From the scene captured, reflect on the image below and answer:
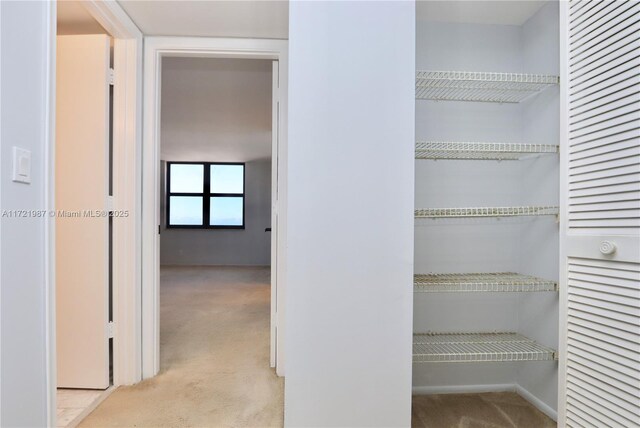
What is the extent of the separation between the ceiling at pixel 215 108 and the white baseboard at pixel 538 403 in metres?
3.12

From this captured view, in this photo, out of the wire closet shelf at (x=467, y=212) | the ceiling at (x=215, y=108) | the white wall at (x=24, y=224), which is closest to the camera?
the white wall at (x=24, y=224)

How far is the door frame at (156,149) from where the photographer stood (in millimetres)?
2314

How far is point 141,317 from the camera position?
2324 millimetres

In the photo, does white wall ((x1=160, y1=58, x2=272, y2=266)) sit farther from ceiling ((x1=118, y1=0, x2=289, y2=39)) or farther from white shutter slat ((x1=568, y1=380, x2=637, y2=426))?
white shutter slat ((x1=568, y1=380, x2=637, y2=426))

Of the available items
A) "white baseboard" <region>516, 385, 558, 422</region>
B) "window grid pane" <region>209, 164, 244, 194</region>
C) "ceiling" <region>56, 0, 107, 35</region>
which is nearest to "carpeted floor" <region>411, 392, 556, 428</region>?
"white baseboard" <region>516, 385, 558, 422</region>

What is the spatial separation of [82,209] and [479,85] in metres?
2.40

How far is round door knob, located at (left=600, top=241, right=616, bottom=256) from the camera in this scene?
4.24 ft

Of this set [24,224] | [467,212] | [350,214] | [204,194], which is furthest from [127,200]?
[204,194]

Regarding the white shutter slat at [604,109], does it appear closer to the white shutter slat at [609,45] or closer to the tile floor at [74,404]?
the white shutter slat at [609,45]

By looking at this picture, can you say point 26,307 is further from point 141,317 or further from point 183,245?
point 183,245

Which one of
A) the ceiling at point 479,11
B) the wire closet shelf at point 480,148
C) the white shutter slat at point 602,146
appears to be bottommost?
the white shutter slat at point 602,146

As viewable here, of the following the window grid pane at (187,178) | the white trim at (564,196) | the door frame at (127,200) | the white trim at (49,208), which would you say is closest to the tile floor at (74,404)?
the door frame at (127,200)

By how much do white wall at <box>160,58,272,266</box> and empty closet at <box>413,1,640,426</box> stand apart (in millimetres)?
1871

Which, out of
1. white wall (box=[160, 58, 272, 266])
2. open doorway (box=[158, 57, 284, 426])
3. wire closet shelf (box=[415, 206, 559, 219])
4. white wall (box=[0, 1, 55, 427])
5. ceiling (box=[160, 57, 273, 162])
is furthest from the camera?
white wall (box=[160, 58, 272, 266])
